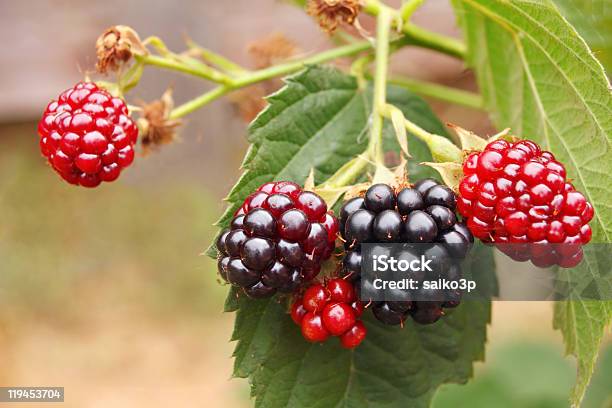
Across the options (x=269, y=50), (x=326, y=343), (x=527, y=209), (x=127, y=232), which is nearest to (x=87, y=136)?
(x=326, y=343)

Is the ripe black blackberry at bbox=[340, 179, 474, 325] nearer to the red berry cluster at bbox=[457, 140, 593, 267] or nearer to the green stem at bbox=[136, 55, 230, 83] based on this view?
the red berry cluster at bbox=[457, 140, 593, 267]

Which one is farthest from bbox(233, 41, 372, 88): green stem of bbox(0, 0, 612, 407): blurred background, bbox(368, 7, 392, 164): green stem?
bbox(0, 0, 612, 407): blurred background

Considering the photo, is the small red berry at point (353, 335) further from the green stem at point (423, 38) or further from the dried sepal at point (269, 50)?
the dried sepal at point (269, 50)

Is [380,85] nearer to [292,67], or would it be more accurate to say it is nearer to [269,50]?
[292,67]

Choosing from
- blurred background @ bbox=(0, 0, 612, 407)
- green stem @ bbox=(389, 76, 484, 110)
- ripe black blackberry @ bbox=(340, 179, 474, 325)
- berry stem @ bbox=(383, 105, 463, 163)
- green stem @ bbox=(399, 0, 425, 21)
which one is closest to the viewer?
ripe black blackberry @ bbox=(340, 179, 474, 325)

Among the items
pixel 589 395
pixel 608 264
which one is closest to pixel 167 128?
pixel 608 264

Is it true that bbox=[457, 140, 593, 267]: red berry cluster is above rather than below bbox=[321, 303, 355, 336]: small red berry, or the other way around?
above

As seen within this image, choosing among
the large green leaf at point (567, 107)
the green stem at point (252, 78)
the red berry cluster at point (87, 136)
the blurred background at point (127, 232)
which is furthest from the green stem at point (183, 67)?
the blurred background at point (127, 232)
